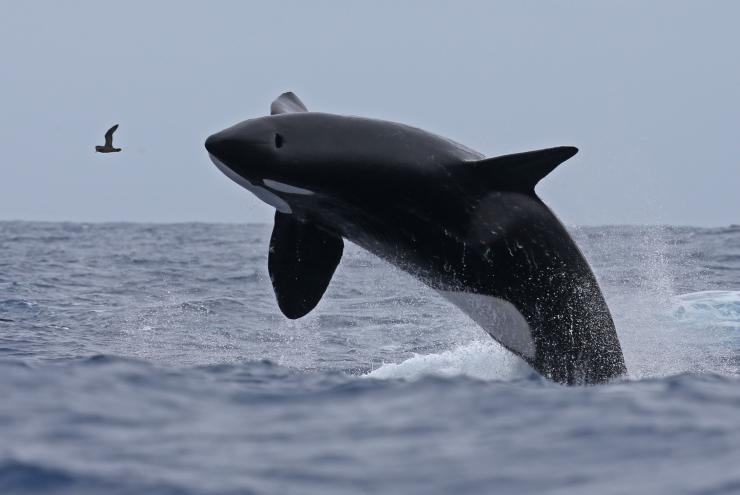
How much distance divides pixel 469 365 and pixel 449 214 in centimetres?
262

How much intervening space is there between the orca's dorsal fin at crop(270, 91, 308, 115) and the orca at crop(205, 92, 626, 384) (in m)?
0.11

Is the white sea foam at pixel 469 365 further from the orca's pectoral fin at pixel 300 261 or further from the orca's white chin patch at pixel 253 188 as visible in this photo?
the orca's white chin patch at pixel 253 188

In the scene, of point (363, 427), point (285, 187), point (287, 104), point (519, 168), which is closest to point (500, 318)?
point (519, 168)

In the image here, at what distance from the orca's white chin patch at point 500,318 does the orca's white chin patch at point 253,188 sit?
1.83 m

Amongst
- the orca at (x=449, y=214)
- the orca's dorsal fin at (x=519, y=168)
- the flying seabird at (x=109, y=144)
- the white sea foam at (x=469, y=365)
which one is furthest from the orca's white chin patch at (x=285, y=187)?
the flying seabird at (x=109, y=144)

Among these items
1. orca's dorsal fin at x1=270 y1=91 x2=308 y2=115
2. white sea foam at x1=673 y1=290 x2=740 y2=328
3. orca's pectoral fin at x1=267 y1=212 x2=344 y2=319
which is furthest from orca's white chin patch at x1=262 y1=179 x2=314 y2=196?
white sea foam at x1=673 y1=290 x2=740 y2=328

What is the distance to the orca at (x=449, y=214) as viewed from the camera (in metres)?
9.35

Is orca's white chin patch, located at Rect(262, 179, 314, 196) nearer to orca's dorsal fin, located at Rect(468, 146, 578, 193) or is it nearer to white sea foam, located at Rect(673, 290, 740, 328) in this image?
orca's dorsal fin, located at Rect(468, 146, 578, 193)

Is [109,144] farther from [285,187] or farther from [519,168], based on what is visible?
[519,168]

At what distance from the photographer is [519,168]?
30.3ft

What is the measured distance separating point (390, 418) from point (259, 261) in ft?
97.7

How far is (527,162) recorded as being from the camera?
9.16m

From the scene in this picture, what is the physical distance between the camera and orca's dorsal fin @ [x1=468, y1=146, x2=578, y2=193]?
9.02 m

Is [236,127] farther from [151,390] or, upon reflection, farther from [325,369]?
[325,369]
